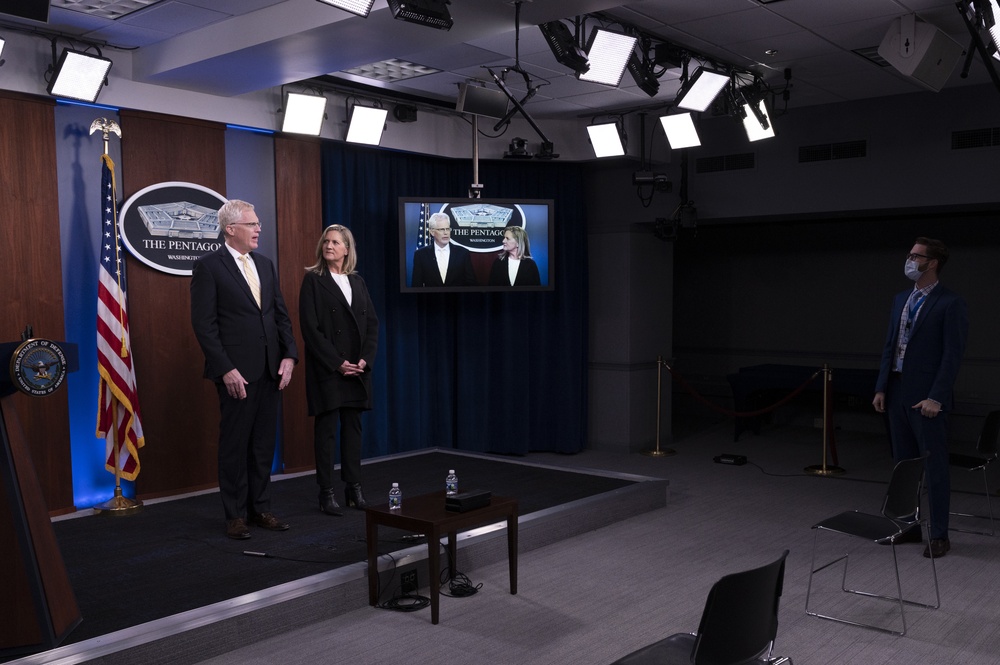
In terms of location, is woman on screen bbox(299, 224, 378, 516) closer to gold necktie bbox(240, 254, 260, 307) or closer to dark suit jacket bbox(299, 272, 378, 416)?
dark suit jacket bbox(299, 272, 378, 416)

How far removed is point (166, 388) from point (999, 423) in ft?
17.2

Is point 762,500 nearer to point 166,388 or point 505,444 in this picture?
point 505,444

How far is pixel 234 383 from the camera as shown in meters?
4.39

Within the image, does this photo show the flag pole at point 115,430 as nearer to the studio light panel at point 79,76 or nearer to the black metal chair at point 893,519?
the studio light panel at point 79,76

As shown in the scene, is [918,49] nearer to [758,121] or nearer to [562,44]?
[758,121]

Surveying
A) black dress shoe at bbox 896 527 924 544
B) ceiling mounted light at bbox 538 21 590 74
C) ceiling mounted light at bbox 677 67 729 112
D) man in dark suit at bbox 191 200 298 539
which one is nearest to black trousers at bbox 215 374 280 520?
man in dark suit at bbox 191 200 298 539

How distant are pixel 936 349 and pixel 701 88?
2386 mm

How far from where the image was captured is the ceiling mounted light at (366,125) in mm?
6691

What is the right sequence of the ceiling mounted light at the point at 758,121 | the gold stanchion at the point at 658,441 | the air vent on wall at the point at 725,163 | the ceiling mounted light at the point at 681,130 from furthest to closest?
the gold stanchion at the point at 658,441
the air vent on wall at the point at 725,163
the ceiling mounted light at the point at 681,130
the ceiling mounted light at the point at 758,121

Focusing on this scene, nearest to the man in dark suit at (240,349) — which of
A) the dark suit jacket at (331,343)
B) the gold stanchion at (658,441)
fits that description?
the dark suit jacket at (331,343)

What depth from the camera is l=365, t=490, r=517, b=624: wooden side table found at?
3746 millimetres

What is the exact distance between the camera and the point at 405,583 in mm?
4273

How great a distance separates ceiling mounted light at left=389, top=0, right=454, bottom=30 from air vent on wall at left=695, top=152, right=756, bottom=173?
431cm

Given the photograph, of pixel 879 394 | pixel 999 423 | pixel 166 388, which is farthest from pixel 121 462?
pixel 999 423
